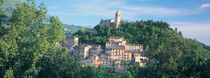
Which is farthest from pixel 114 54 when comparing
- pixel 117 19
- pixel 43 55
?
pixel 43 55

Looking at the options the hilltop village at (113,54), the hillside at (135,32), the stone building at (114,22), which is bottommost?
the hilltop village at (113,54)

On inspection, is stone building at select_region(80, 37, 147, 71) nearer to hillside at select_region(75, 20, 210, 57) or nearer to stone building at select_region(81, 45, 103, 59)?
stone building at select_region(81, 45, 103, 59)

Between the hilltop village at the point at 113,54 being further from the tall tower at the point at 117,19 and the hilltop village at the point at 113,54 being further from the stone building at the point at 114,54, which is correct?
the tall tower at the point at 117,19

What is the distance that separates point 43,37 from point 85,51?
3784 cm

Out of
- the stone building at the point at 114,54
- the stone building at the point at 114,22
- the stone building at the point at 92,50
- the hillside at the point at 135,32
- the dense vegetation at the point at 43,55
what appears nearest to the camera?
the dense vegetation at the point at 43,55

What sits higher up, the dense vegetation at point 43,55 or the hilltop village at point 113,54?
the dense vegetation at point 43,55

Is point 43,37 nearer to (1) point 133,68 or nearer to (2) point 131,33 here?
(1) point 133,68

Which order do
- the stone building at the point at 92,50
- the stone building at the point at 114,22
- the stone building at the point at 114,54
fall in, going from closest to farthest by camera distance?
1. the stone building at the point at 114,54
2. the stone building at the point at 92,50
3. the stone building at the point at 114,22

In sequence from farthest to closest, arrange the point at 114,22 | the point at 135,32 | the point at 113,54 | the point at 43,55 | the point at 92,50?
1. the point at 114,22
2. the point at 135,32
3. the point at 92,50
4. the point at 113,54
5. the point at 43,55

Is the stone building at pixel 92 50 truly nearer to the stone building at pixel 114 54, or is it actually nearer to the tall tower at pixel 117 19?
the stone building at pixel 114 54

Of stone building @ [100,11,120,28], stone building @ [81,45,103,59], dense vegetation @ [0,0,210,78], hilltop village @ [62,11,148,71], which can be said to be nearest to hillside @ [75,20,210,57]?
stone building @ [100,11,120,28]

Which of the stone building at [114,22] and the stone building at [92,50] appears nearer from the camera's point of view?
the stone building at [92,50]

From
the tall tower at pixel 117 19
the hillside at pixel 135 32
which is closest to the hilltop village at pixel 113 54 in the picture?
the hillside at pixel 135 32

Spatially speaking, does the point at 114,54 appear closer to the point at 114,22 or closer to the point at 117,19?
the point at 117,19
